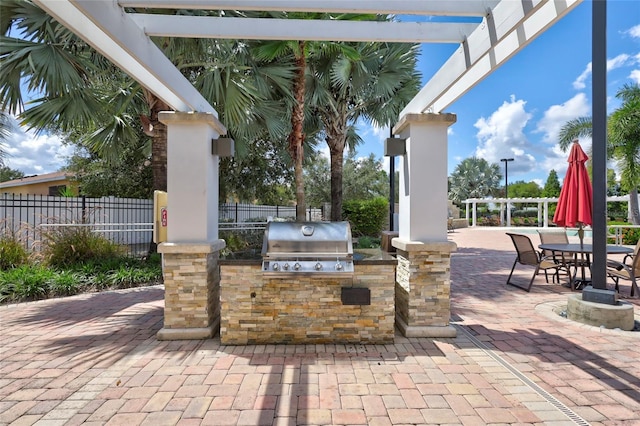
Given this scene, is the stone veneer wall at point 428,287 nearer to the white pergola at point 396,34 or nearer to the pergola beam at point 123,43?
the white pergola at point 396,34

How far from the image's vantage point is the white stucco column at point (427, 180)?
3596 mm

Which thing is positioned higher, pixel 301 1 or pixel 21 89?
pixel 21 89

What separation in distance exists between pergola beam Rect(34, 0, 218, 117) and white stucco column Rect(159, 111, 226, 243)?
1.08 feet

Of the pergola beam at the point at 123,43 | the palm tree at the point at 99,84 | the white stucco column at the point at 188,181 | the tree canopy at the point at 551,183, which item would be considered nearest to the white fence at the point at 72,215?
the palm tree at the point at 99,84

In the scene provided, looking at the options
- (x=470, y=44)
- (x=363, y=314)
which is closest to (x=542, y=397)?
(x=363, y=314)

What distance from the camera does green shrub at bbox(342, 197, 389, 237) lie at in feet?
45.7

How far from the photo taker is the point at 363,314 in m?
3.31

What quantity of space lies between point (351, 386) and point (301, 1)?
292 cm

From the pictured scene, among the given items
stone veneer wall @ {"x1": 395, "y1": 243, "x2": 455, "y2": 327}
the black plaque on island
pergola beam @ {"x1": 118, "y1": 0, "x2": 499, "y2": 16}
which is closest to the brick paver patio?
stone veneer wall @ {"x1": 395, "y1": 243, "x2": 455, "y2": 327}

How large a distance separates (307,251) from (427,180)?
153 cm

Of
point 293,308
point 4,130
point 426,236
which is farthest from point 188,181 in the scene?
point 4,130

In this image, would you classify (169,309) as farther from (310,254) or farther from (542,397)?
(542,397)

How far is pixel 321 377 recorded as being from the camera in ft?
8.75

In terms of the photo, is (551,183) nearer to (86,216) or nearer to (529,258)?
(529,258)
